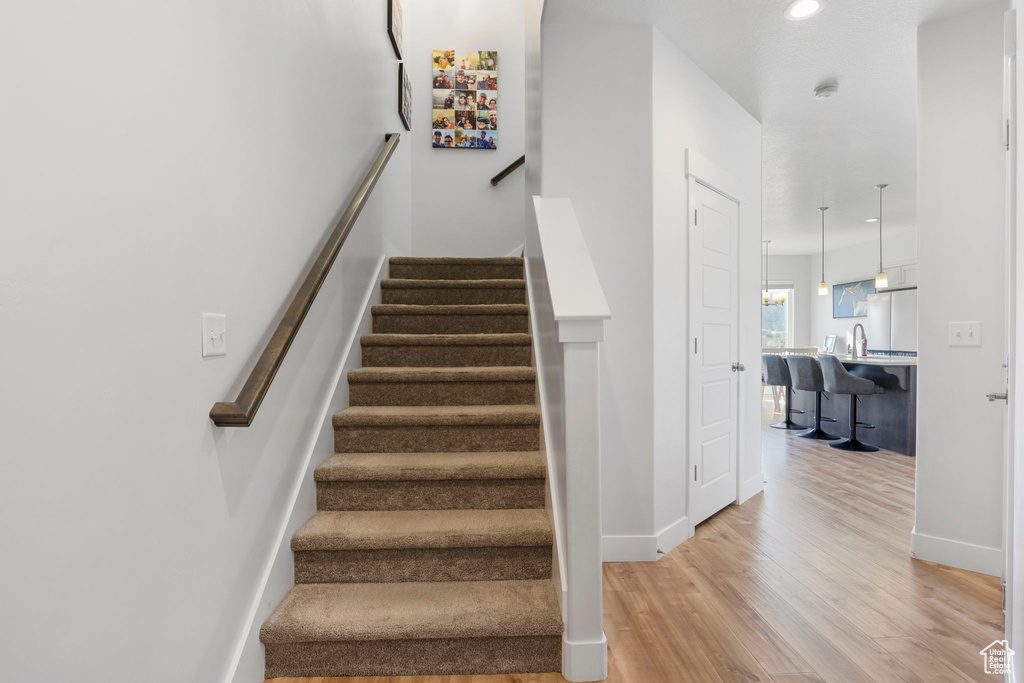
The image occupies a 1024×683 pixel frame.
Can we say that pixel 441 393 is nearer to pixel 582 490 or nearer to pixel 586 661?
pixel 582 490

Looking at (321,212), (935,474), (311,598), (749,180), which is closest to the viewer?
(311,598)

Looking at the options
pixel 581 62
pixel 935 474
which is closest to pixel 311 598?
pixel 581 62

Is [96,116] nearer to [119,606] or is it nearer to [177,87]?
[177,87]

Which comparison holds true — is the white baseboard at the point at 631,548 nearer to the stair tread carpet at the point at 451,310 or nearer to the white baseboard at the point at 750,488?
the white baseboard at the point at 750,488

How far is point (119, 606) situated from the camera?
101cm

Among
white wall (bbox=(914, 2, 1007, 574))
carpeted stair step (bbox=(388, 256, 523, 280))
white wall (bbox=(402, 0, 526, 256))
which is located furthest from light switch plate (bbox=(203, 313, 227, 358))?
white wall (bbox=(402, 0, 526, 256))

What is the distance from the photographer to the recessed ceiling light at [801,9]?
2.27 m

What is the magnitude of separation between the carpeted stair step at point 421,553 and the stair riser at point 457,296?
1685 millimetres

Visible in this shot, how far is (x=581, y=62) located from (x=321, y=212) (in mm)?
1416

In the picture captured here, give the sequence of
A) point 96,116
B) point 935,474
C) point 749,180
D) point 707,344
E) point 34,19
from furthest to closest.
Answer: point 749,180, point 707,344, point 935,474, point 96,116, point 34,19

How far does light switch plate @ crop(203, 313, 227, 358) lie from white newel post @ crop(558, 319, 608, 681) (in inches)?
36.7

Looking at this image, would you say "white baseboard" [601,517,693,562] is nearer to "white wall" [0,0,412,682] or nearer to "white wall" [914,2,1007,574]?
"white wall" [914,2,1007,574]

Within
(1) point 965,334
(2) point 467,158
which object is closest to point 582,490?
(1) point 965,334

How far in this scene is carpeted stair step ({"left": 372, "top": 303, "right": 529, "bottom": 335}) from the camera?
2943mm
